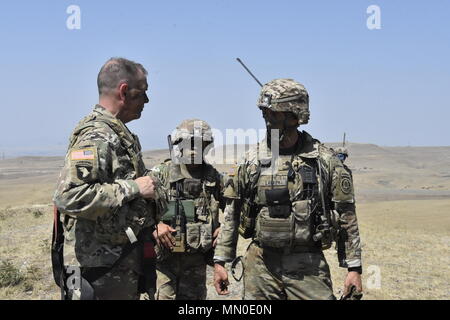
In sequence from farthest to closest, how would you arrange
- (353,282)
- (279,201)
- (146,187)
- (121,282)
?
(279,201), (353,282), (121,282), (146,187)

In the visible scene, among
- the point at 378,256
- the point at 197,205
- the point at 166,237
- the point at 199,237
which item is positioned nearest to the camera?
the point at 166,237

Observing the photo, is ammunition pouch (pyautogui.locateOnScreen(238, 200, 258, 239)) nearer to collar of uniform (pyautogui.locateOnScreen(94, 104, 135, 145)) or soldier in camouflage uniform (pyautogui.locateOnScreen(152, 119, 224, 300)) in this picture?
soldier in camouflage uniform (pyautogui.locateOnScreen(152, 119, 224, 300))

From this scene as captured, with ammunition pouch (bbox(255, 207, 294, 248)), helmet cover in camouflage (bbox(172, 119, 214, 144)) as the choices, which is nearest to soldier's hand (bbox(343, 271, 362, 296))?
ammunition pouch (bbox(255, 207, 294, 248))

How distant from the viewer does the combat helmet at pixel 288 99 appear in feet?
12.3

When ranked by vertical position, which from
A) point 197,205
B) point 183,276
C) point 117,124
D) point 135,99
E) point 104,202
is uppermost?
point 135,99

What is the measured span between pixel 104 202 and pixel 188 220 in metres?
2.12

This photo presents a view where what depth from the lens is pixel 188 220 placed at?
4.81m

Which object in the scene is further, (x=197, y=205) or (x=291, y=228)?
(x=197, y=205)

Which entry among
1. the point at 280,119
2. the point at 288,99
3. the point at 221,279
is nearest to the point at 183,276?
the point at 221,279

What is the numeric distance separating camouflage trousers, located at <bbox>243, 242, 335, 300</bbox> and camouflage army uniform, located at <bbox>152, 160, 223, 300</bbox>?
3.27ft

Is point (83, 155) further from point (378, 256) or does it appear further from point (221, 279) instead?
point (378, 256)

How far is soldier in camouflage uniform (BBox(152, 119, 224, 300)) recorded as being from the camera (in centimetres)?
472

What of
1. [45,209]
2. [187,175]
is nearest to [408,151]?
[45,209]
